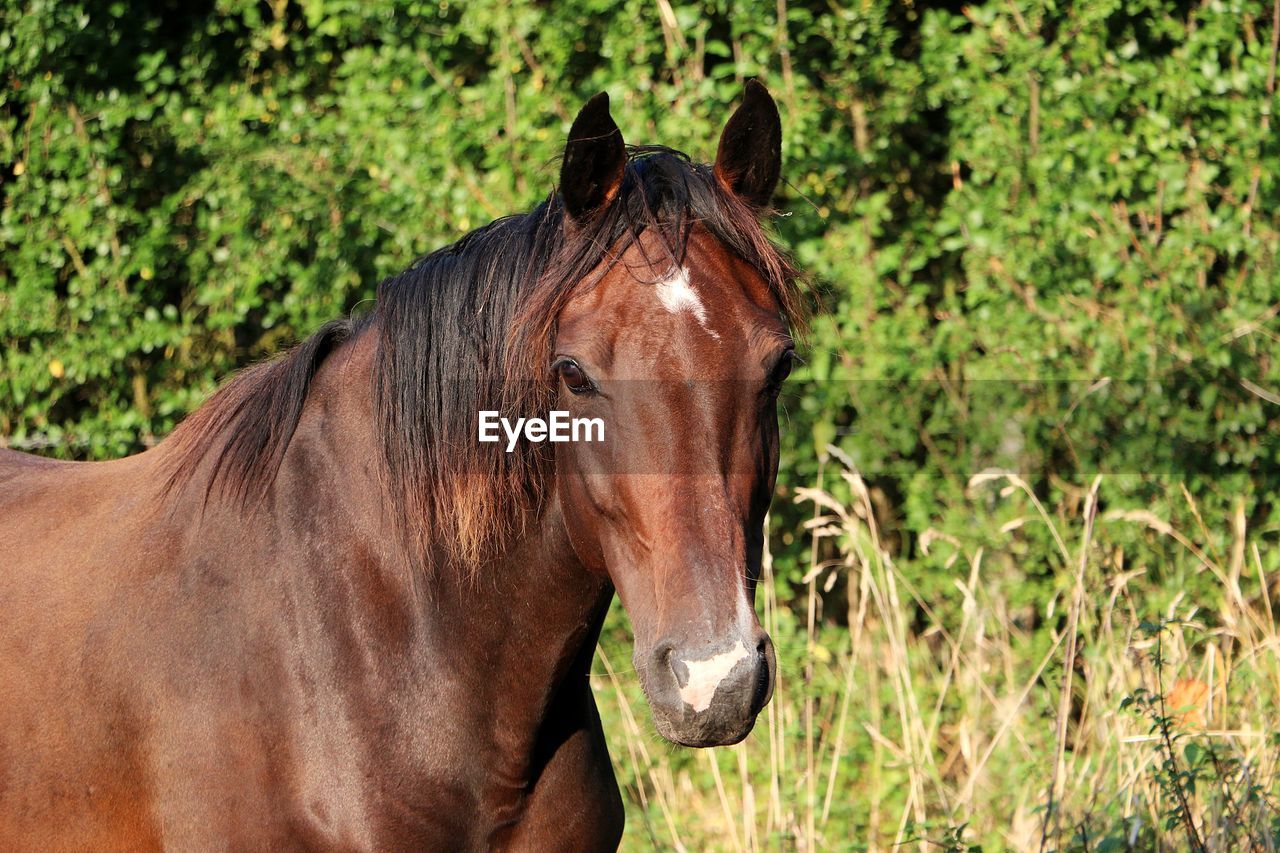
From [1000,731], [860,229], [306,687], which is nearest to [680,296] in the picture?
[306,687]

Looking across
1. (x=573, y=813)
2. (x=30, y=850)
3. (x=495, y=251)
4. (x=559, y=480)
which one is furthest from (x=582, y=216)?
(x=30, y=850)

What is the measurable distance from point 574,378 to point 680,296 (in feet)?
0.73

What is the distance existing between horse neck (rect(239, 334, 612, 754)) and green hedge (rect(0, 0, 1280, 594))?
305 centimetres

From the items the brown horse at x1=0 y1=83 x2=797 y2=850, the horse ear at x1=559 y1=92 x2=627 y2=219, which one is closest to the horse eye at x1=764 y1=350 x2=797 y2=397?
the brown horse at x1=0 y1=83 x2=797 y2=850

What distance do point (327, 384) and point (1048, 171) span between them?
3.82 metres

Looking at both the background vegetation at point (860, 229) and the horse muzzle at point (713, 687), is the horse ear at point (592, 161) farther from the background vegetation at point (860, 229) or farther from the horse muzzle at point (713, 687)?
the background vegetation at point (860, 229)

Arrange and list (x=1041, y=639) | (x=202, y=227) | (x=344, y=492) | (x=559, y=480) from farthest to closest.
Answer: (x=202, y=227) → (x=1041, y=639) → (x=344, y=492) → (x=559, y=480)

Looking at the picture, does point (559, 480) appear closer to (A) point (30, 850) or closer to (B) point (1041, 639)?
(A) point (30, 850)

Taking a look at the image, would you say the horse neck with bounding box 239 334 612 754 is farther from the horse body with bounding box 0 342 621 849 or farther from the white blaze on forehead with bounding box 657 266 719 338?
the white blaze on forehead with bounding box 657 266 719 338

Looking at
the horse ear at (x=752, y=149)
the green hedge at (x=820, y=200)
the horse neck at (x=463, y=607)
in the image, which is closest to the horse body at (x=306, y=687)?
the horse neck at (x=463, y=607)

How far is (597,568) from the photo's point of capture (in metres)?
2.18

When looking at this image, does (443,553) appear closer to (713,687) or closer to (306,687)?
(306,687)

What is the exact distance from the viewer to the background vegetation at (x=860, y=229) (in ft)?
17.1

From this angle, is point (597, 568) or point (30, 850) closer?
point (597, 568)
